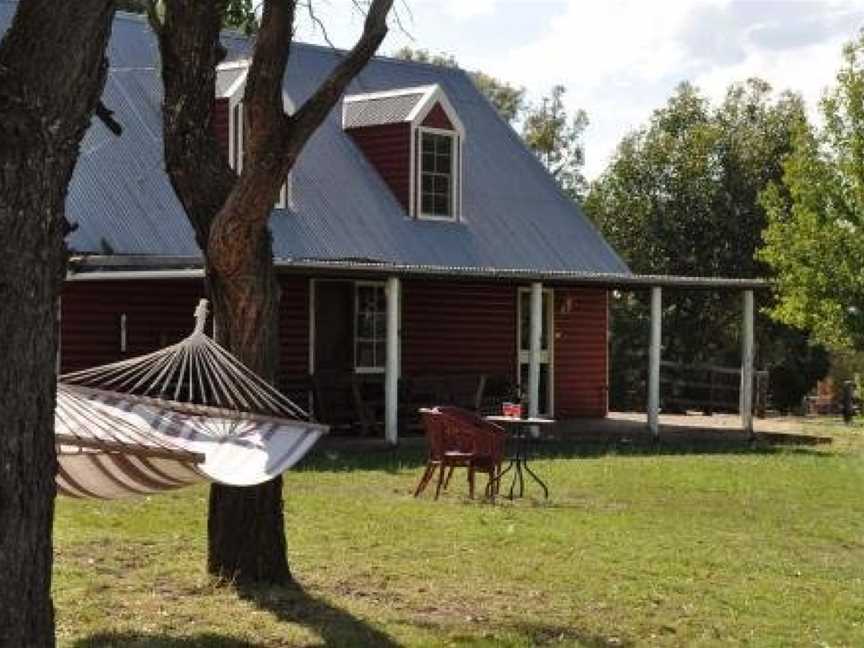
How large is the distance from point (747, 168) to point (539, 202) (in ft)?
28.8

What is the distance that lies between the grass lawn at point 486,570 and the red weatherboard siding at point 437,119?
316 inches

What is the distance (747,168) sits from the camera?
30.2 m

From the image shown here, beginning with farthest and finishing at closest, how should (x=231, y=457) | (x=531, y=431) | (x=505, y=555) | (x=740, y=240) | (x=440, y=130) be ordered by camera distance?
(x=740, y=240), (x=440, y=130), (x=531, y=431), (x=505, y=555), (x=231, y=457)

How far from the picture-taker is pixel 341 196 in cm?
1992

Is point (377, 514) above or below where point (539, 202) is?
below

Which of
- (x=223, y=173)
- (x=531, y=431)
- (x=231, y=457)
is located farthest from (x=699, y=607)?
(x=531, y=431)

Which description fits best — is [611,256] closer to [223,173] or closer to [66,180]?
[223,173]

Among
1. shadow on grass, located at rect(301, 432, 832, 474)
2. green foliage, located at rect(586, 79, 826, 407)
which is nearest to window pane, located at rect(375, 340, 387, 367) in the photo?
shadow on grass, located at rect(301, 432, 832, 474)

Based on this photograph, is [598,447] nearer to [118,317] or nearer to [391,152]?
[391,152]

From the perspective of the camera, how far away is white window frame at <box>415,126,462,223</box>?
20.5 m

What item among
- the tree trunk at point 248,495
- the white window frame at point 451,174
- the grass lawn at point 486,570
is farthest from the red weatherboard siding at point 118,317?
the tree trunk at point 248,495

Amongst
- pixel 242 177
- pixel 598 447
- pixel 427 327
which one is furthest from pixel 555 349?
pixel 242 177

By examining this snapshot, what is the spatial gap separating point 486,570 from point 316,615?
1.65 m

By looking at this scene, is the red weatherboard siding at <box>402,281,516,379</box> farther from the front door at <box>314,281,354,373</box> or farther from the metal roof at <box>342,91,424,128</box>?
the metal roof at <box>342,91,424,128</box>
